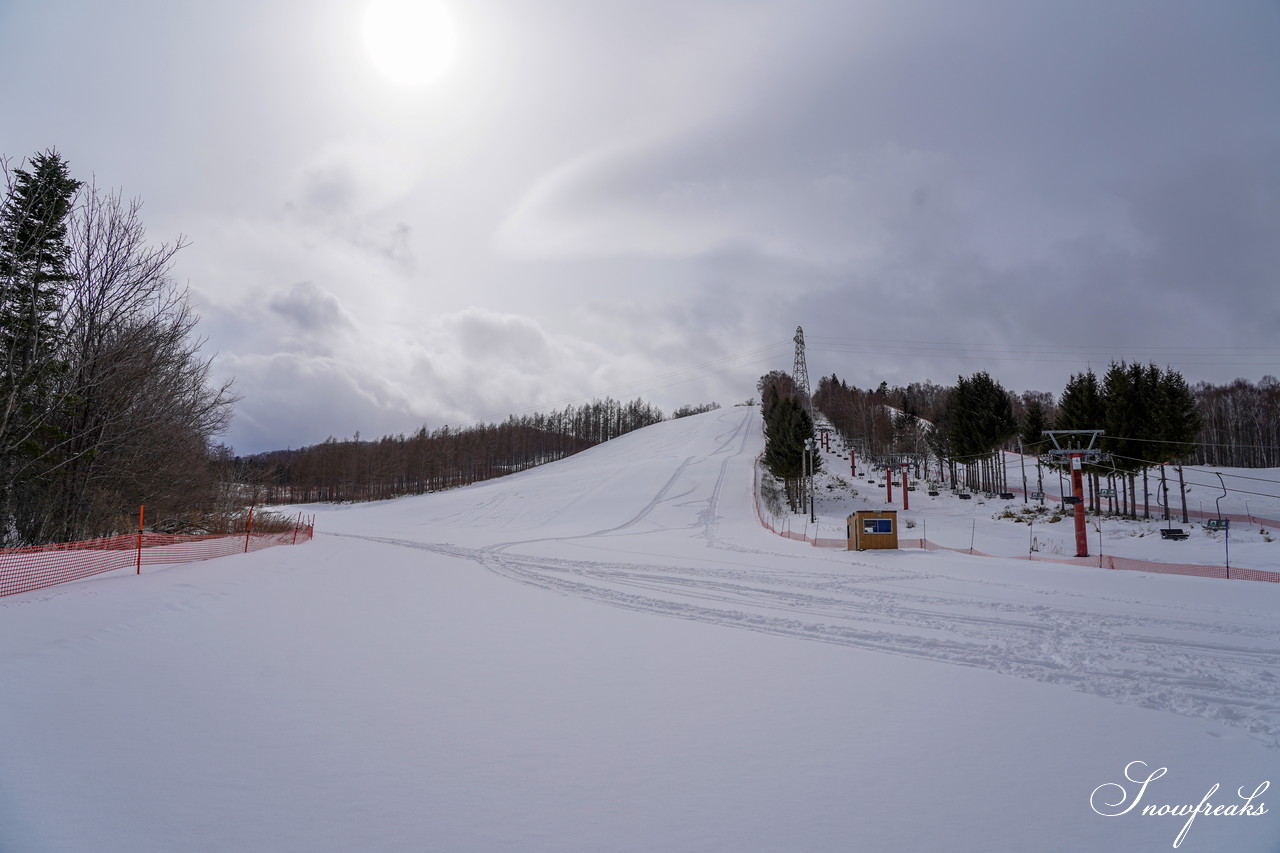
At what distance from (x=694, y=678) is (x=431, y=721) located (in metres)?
2.97

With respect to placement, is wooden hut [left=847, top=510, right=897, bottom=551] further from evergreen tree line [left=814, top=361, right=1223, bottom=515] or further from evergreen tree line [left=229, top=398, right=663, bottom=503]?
evergreen tree line [left=229, top=398, right=663, bottom=503]

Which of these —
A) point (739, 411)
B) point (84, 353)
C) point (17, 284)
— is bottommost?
point (84, 353)

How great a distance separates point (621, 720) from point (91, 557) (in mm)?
13278

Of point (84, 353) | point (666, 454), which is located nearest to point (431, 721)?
point (84, 353)

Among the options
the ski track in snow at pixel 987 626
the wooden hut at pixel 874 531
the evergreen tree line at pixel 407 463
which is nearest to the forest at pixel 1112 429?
the wooden hut at pixel 874 531

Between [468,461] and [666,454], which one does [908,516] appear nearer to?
[666,454]

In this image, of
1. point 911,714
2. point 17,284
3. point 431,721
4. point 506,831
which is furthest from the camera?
point 17,284

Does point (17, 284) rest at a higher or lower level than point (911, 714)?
higher

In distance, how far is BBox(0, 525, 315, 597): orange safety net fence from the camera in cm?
1013

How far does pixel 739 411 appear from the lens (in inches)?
4739

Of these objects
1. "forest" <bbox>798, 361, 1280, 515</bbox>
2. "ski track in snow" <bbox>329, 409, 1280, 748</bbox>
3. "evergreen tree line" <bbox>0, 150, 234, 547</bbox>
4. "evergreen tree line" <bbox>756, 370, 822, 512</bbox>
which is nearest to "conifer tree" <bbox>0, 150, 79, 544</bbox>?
"evergreen tree line" <bbox>0, 150, 234, 547</bbox>

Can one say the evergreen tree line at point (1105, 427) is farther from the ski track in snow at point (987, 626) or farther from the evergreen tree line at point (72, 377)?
the evergreen tree line at point (72, 377)

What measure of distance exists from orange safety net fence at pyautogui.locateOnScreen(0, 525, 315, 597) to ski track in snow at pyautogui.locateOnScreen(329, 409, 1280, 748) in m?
8.58

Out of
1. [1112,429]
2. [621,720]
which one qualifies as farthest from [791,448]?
[621,720]
